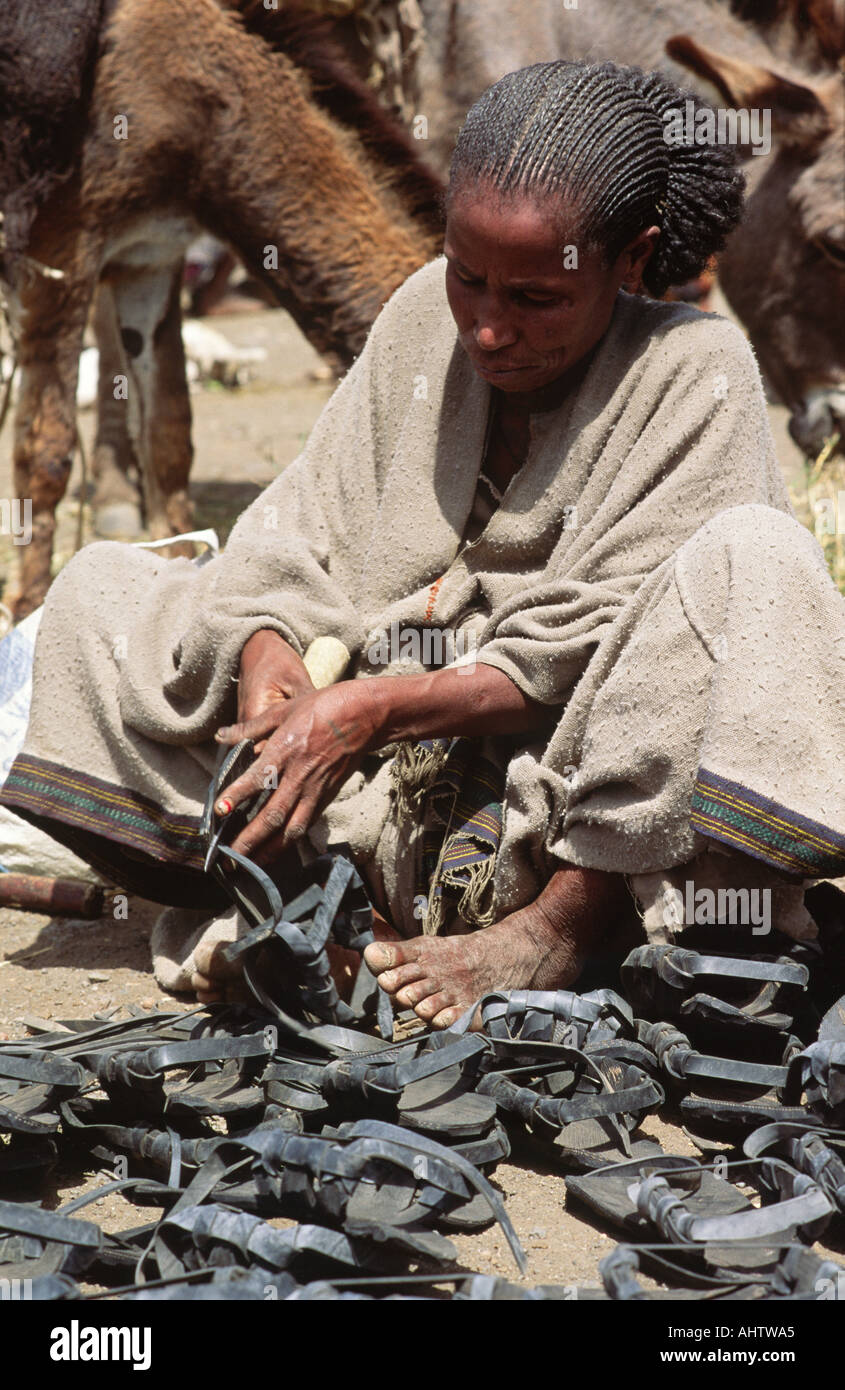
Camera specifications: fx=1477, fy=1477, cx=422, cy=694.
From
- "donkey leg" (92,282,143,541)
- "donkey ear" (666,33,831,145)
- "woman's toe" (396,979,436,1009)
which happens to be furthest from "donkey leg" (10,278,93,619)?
"woman's toe" (396,979,436,1009)

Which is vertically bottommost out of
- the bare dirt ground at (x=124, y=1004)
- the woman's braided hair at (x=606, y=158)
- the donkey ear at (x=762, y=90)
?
the bare dirt ground at (x=124, y=1004)

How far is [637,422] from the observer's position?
2.46 m

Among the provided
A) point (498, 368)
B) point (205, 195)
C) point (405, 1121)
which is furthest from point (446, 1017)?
point (205, 195)

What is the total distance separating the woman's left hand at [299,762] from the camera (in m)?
2.21

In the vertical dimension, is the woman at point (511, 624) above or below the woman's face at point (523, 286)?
below

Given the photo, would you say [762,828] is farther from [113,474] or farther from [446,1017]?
[113,474]

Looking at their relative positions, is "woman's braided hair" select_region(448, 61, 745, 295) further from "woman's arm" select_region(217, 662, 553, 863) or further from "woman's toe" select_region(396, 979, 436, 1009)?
"woman's toe" select_region(396, 979, 436, 1009)

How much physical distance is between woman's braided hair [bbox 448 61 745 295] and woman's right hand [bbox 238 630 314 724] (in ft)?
2.60

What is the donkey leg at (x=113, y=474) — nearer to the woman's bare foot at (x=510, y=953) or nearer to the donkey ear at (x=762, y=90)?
the donkey ear at (x=762, y=90)

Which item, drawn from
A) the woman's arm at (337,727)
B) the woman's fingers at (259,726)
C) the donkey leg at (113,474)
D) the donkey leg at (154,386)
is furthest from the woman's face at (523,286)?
the donkey leg at (113,474)

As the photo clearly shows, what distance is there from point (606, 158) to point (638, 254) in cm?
20

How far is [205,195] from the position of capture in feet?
16.5

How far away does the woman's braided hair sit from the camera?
225 cm

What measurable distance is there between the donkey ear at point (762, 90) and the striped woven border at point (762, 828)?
3.74 meters
